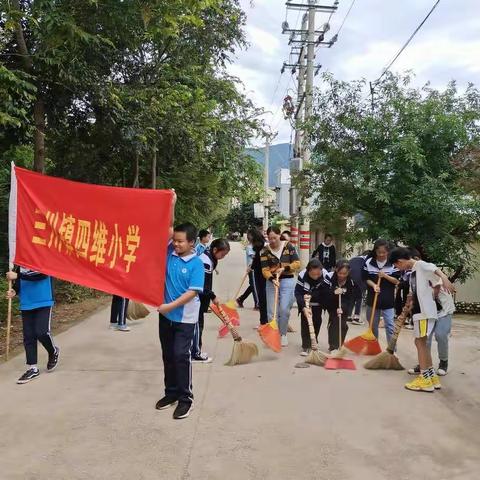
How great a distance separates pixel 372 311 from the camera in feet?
22.5

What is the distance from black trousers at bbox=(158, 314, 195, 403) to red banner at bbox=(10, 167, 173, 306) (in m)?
0.29

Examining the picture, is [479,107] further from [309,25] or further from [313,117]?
[309,25]

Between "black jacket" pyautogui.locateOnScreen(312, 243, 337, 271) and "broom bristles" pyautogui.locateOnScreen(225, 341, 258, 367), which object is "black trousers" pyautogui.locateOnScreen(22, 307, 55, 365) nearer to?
"broom bristles" pyautogui.locateOnScreen(225, 341, 258, 367)

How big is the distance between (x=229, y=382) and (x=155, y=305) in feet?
5.05

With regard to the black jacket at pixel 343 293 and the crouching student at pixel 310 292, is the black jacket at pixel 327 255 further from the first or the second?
the crouching student at pixel 310 292

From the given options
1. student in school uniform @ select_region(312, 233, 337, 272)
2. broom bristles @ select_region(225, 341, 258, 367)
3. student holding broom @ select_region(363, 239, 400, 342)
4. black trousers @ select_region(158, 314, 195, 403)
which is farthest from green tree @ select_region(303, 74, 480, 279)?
black trousers @ select_region(158, 314, 195, 403)

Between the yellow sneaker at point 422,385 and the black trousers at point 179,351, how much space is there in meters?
2.27

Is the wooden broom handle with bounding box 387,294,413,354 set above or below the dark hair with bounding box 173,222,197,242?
below

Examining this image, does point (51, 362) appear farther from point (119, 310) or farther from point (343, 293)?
point (343, 293)

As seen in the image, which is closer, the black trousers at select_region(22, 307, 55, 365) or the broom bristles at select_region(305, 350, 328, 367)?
the black trousers at select_region(22, 307, 55, 365)

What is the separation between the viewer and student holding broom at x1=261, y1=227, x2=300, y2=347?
23.7 feet

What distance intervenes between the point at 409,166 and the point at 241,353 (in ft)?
17.6

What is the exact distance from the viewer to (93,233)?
198 inches

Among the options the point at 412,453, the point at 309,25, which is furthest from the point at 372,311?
the point at 309,25
